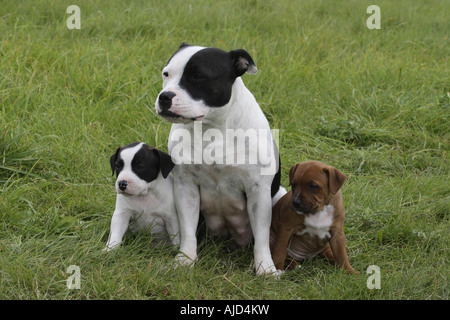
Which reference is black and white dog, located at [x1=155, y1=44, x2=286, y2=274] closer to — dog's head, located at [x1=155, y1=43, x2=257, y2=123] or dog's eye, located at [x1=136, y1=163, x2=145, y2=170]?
dog's head, located at [x1=155, y1=43, x2=257, y2=123]

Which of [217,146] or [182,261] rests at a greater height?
[217,146]

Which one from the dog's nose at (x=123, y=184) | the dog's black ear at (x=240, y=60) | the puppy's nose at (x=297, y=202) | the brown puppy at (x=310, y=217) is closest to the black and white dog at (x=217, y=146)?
the dog's black ear at (x=240, y=60)

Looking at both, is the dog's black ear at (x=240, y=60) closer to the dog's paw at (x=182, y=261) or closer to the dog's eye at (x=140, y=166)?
the dog's eye at (x=140, y=166)

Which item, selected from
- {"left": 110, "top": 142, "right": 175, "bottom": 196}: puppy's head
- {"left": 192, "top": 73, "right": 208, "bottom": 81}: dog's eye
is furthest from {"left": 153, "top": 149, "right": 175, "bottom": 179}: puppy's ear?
{"left": 192, "top": 73, "right": 208, "bottom": 81}: dog's eye

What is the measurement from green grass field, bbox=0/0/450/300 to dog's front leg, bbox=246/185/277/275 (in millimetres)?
130

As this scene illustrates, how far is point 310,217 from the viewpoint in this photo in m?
3.80

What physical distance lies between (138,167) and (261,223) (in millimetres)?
880

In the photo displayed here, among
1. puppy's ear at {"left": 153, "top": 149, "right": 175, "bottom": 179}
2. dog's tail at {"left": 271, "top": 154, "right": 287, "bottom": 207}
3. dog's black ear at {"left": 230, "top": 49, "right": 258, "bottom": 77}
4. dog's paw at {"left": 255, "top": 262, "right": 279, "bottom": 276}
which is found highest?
dog's black ear at {"left": 230, "top": 49, "right": 258, "bottom": 77}

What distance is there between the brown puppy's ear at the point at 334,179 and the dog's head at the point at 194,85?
78cm

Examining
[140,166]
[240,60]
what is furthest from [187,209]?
[240,60]

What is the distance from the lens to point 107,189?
15.4 ft

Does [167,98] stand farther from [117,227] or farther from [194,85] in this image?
[117,227]

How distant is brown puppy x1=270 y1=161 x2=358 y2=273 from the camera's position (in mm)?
3678

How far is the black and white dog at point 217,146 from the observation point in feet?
11.5
